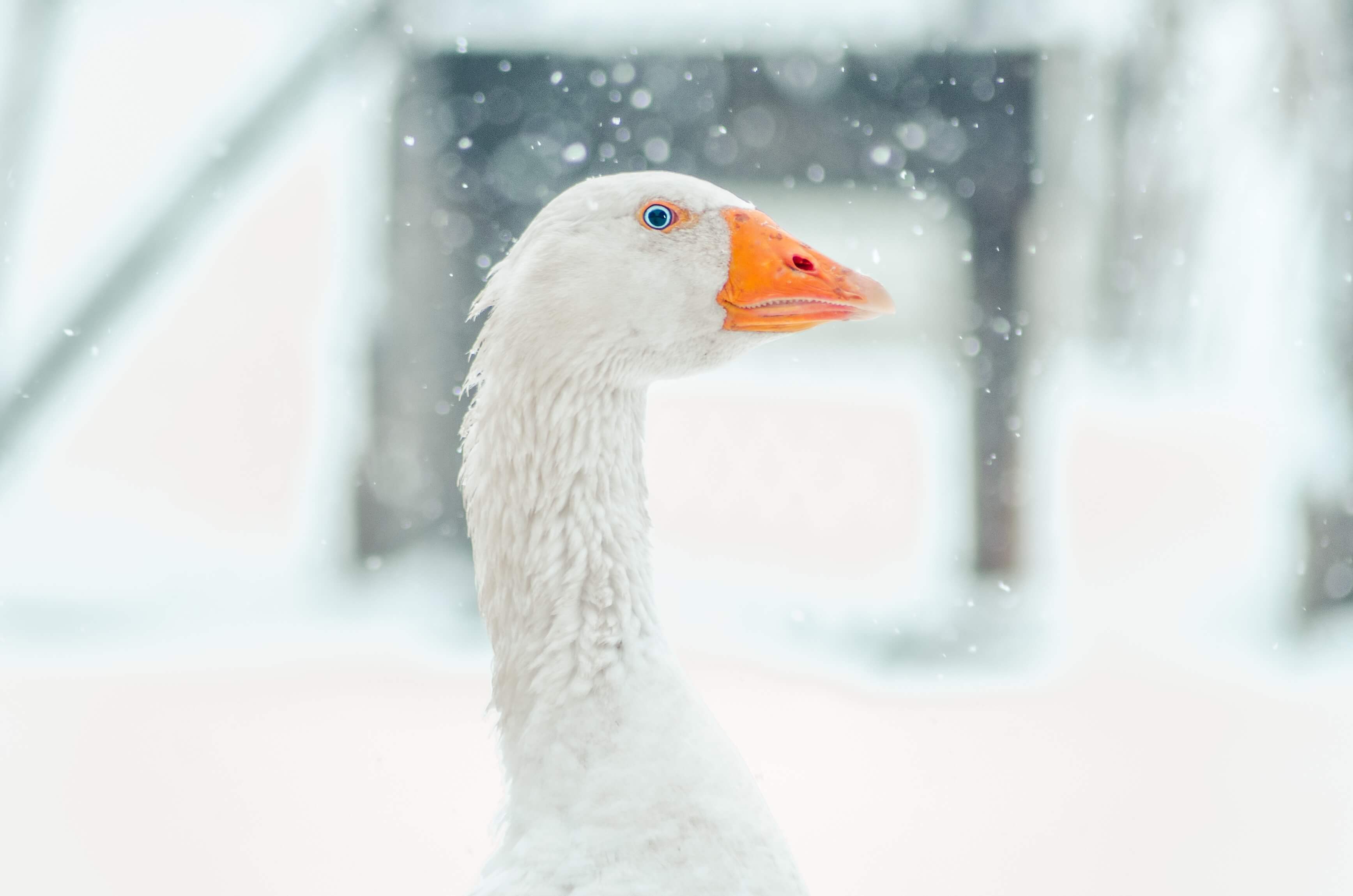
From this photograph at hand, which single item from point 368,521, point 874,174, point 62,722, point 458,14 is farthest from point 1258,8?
point 62,722

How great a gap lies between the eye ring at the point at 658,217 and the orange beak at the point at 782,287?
0.05 metres

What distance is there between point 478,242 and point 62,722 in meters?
1.70

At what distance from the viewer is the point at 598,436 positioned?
887 mm

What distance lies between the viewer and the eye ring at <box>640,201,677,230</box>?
0.88m

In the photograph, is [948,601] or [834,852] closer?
[834,852]

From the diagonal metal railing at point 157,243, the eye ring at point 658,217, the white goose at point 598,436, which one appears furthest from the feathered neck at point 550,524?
the diagonal metal railing at point 157,243

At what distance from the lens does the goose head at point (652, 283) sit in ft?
2.84

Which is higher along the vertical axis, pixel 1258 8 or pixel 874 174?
pixel 1258 8

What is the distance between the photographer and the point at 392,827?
6.40ft

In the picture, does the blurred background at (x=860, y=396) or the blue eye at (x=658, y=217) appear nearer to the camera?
the blue eye at (x=658, y=217)

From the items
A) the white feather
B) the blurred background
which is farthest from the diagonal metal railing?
the white feather

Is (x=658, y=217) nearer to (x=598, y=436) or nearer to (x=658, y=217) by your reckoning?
(x=658, y=217)

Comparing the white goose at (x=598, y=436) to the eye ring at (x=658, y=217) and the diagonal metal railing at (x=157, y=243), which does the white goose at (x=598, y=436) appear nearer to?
the eye ring at (x=658, y=217)

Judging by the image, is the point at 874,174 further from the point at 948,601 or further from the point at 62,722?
the point at 62,722
